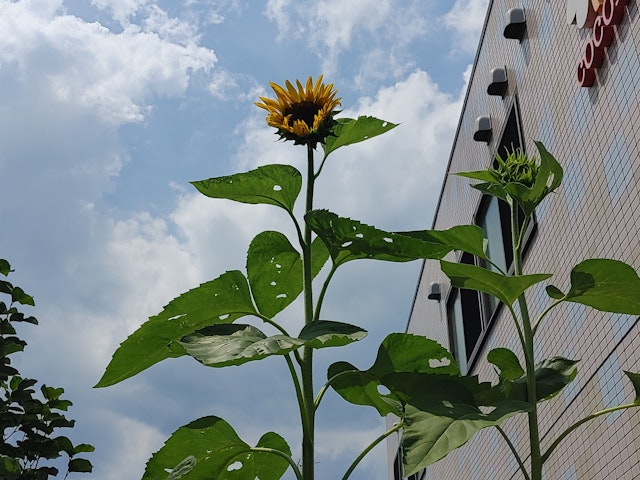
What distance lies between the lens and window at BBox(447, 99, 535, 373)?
5.82m

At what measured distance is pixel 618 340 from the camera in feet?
11.6

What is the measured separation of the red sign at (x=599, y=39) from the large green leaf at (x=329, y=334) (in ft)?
10.0

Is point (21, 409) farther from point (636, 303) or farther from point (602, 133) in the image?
point (602, 133)

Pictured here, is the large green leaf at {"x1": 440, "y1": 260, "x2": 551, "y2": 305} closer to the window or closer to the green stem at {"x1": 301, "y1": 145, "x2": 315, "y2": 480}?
the green stem at {"x1": 301, "y1": 145, "x2": 315, "y2": 480}

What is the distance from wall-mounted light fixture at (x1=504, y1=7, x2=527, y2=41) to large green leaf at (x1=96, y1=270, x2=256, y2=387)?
14.7 ft

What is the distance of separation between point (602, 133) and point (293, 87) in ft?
9.19

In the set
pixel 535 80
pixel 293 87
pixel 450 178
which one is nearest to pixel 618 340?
pixel 535 80

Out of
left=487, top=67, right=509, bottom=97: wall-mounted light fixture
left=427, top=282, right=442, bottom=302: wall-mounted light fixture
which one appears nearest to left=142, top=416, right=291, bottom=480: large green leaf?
left=487, top=67, right=509, bottom=97: wall-mounted light fixture

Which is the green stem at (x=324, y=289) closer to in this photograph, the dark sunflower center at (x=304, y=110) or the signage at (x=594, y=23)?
the dark sunflower center at (x=304, y=110)

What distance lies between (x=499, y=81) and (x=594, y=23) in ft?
6.30

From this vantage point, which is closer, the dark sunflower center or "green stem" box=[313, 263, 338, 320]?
"green stem" box=[313, 263, 338, 320]

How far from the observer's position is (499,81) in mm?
5855

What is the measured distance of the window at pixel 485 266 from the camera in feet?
19.1

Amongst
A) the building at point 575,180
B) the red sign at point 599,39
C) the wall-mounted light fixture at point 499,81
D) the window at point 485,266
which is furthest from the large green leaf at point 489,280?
the wall-mounted light fixture at point 499,81
